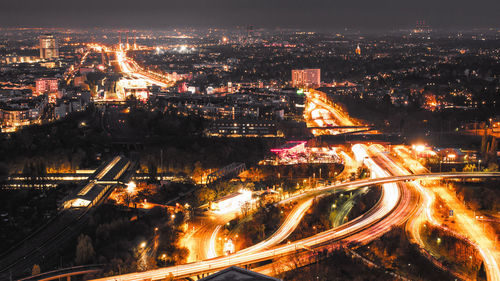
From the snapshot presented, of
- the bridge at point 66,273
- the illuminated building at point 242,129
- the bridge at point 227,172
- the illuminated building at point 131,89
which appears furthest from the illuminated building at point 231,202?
the illuminated building at point 131,89

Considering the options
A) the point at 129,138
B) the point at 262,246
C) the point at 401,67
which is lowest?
the point at 262,246

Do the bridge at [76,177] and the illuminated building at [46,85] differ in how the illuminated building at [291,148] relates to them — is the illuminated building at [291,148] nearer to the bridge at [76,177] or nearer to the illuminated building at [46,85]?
the bridge at [76,177]

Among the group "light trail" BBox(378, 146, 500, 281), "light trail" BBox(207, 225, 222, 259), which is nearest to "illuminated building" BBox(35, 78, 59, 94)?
"light trail" BBox(207, 225, 222, 259)

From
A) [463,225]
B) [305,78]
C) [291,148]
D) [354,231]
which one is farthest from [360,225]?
[305,78]

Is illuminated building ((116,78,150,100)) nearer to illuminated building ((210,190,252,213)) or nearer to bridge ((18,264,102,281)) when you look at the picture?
illuminated building ((210,190,252,213))

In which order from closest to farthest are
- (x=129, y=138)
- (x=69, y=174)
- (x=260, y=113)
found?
1. (x=69, y=174)
2. (x=129, y=138)
3. (x=260, y=113)

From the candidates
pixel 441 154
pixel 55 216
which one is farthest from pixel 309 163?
pixel 55 216

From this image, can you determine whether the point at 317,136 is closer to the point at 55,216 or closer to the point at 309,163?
the point at 309,163
